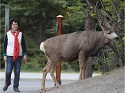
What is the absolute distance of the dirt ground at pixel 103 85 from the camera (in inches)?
360

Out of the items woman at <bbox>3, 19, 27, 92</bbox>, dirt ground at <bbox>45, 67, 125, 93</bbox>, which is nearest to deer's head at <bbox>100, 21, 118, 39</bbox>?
dirt ground at <bbox>45, 67, 125, 93</bbox>

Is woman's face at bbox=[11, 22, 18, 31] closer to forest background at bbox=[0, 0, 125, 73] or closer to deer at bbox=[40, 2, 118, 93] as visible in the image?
deer at bbox=[40, 2, 118, 93]

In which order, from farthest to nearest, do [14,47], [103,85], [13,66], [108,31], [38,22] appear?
[38,22], [13,66], [14,47], [108,31], [103,85]

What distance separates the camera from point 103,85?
938 cm

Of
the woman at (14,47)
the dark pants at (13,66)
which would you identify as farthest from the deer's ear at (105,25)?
the dark pants at (13,66)

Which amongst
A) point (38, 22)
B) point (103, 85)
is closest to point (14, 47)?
Answer: point (103, 85)

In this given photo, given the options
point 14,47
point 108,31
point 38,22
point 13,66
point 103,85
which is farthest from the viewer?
point 38,22

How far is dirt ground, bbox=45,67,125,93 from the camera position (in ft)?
30.0

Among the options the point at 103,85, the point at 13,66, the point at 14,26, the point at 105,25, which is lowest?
the point at 13,66

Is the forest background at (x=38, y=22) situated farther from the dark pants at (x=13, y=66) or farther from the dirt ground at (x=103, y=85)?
the dirt ground at (x=103, y=85)

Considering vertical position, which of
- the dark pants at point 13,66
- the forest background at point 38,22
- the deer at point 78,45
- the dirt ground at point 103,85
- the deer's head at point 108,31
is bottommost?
the forest background at point 38,22

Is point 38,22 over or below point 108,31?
below

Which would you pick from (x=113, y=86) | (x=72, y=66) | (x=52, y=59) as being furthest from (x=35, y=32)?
(x=113, y=86)

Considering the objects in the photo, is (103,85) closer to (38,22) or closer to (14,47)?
(14,47)
